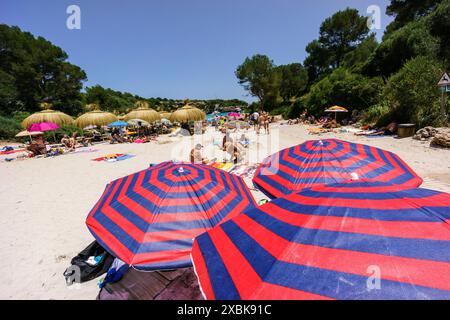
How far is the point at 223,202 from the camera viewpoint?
8.89 ft

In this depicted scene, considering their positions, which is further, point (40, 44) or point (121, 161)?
point (40, 44)

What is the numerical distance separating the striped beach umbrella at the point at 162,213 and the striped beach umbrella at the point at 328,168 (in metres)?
0.70

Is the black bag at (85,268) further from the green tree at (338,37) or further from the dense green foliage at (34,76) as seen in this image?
the green tree at (338,37)

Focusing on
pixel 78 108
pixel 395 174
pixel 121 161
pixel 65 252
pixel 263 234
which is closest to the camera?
pixel 263 234

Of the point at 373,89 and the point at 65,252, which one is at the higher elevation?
the point at 373,89

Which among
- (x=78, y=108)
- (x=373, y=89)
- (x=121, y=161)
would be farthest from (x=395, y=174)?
(x=78, y=108)

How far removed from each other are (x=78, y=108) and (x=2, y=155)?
21.8 m

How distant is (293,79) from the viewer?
47.1 metres

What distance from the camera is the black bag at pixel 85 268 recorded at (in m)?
3.15

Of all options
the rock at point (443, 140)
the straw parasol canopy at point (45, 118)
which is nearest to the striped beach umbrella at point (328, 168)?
the rock at point (443, 140)

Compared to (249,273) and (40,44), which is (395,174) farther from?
(40,44)

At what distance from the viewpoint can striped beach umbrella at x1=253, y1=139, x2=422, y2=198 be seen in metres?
2.92

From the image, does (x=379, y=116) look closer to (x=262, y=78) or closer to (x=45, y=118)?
(x=45, y=118)

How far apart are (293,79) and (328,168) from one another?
163 feet
